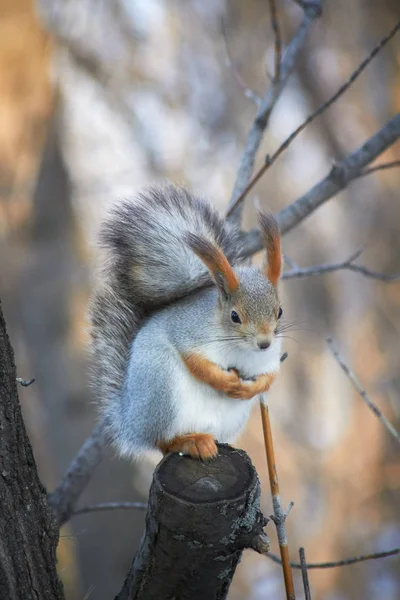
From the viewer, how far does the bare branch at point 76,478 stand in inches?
67.4

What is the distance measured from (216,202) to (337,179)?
1.62 m

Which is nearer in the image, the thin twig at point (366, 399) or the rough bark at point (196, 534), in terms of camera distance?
the rough bark at point (196, 534)

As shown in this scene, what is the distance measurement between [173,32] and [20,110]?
1.19 m

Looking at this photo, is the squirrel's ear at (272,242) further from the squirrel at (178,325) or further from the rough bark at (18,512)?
the rough bark at (18,512)

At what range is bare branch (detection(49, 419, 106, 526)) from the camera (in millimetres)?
1711

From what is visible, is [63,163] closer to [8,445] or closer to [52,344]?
[52,344]

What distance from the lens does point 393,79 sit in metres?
4.47

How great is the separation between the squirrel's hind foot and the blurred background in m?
2.05

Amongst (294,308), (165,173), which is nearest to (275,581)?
(294,308)

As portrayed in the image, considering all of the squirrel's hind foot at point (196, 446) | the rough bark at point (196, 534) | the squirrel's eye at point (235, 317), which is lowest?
the rough bark at point (196, 534)

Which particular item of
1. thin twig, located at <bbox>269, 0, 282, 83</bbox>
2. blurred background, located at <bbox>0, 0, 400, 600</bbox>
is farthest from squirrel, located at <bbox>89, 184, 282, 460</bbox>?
blurred background, located at <bbox>0, 0, 400, 600</bbox>

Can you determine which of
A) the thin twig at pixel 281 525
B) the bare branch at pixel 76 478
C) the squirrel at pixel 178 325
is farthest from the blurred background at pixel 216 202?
the thin twig at pixel 281 525

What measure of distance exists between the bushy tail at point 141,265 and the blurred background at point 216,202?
5.78 feet

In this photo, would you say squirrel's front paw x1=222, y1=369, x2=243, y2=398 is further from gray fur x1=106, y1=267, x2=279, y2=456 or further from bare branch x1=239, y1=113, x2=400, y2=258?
bare branch x1=239, y1=113, x2=400, y2=258
